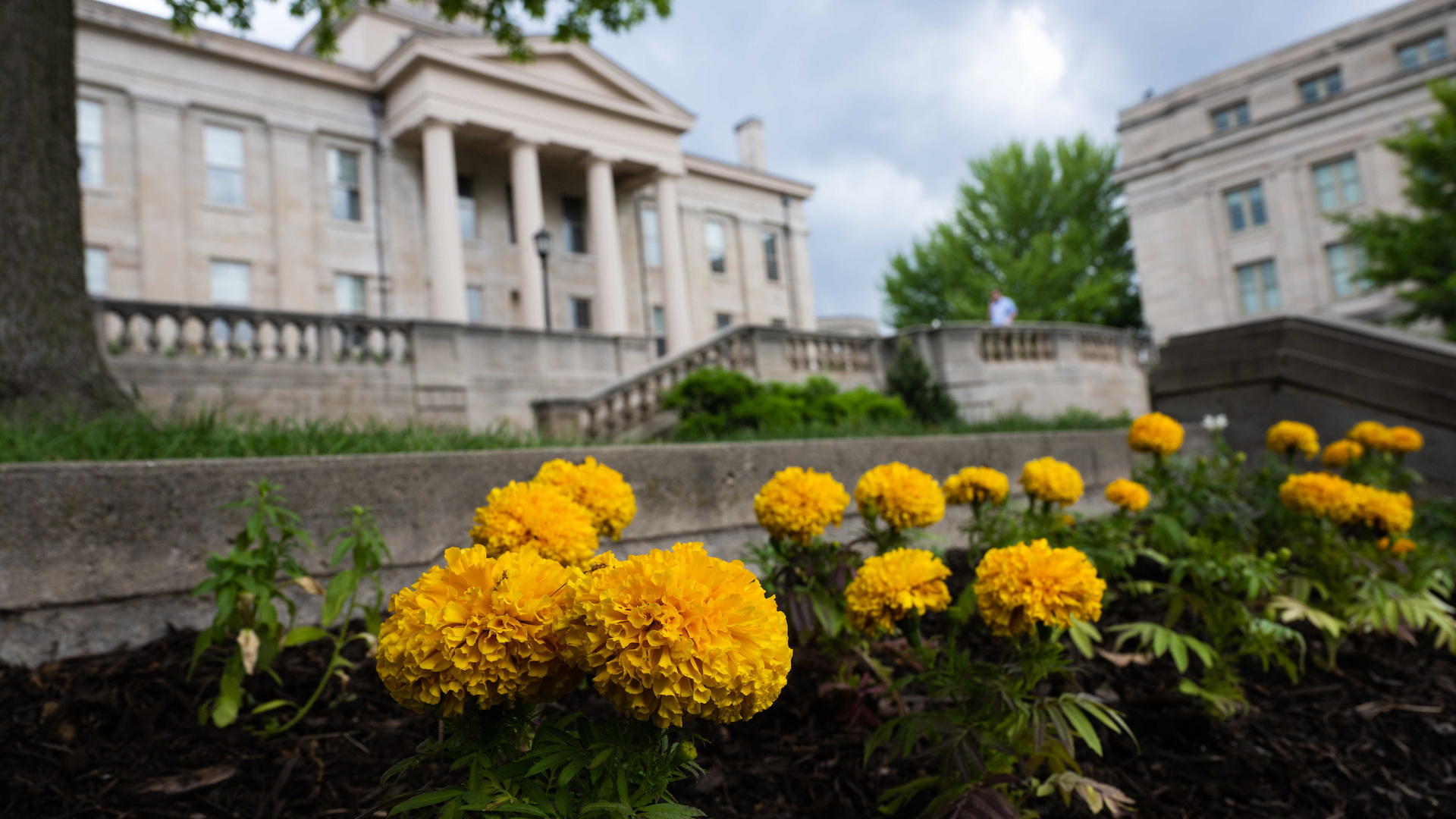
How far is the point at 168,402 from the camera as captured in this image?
11055mm

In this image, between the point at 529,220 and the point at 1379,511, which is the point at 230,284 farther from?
the point at 1379,511

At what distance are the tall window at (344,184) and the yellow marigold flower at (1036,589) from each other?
24.2m

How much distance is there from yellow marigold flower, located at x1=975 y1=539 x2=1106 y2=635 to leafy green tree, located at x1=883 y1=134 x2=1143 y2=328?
32381 mm

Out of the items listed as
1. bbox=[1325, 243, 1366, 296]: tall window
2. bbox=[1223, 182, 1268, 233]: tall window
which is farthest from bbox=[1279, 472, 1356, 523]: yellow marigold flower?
bbox=[1223, 182, 1268, 233]: tall window

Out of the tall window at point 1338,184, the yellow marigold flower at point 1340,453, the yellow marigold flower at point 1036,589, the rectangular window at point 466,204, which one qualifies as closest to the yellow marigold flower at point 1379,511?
the yellow marigold flower at point 1340,453

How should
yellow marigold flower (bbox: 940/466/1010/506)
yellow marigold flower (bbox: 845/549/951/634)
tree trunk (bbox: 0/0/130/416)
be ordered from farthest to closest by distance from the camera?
tree trunk (bbox: 0/0/130/416)
yellow marigold flower (bbox: 940/466/1010/506)
yellow marigold flower (bbox: 845/549/951/634)

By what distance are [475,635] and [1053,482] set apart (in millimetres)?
2426

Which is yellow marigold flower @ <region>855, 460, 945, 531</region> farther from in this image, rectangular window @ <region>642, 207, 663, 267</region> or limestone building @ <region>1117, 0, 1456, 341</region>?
limestone building @ <region>1117, 0, 1456, 341</region>

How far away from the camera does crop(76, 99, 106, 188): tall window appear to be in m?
18.9

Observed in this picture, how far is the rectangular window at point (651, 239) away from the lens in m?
29.3

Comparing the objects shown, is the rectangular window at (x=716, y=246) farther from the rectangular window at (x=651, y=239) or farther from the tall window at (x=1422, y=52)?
the tall window at (x=1422, y=52)

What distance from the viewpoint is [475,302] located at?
24.8m

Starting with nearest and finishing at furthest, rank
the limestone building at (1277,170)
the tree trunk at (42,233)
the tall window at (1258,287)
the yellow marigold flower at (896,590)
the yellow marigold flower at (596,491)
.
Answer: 1. the yellow marigold flower at (896,590)
2. the yellow marigold flower at (596,491)
3. the tree trunk at (42,233)
4. the limestone building at (1277,170)
5. the tall window at (1258,287)

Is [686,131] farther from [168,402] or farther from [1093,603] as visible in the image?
[1093,603]
